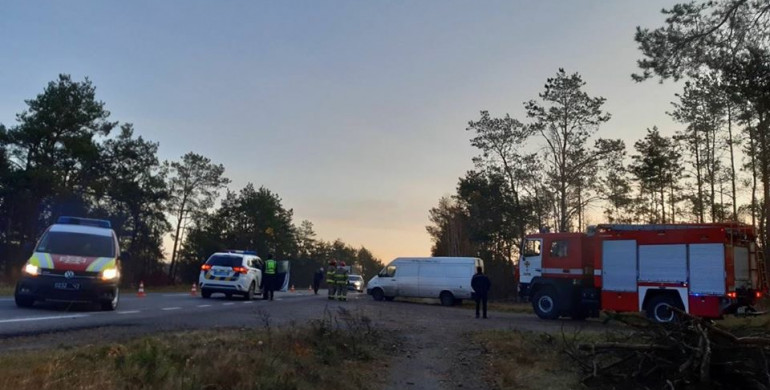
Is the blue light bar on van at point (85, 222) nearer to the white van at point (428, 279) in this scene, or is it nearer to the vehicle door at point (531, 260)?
the vehicle door at point (531, 260)

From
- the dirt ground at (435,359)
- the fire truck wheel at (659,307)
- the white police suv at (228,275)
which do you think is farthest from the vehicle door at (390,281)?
the dirt ground at (435,359)

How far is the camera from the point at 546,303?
21.3 meters

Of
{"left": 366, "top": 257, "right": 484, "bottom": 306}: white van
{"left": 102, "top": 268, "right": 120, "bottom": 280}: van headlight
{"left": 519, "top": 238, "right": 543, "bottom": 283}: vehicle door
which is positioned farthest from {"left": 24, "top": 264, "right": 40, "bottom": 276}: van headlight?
{"left": 366, "top": 257, "right": 484, "bottom": 306}: white van

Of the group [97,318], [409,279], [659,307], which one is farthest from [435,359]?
[409,279]

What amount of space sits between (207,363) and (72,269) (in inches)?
336

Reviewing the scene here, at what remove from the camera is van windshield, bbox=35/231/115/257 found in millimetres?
14828

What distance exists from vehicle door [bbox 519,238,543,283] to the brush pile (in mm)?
11839

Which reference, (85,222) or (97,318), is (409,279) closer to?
(85,222)

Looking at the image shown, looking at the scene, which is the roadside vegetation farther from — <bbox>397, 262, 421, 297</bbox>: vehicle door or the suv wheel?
<bbox>397, 262, 421, 297</bbox>: vehicle door

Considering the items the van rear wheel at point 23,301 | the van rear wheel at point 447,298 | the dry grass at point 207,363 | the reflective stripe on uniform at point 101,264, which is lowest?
the dry grass at point 207,363

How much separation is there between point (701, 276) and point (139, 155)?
5413 centimetres

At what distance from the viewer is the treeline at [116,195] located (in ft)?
144

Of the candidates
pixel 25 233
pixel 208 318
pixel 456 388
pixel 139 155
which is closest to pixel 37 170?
pixel 25 233

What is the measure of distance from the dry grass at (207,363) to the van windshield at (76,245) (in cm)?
594
